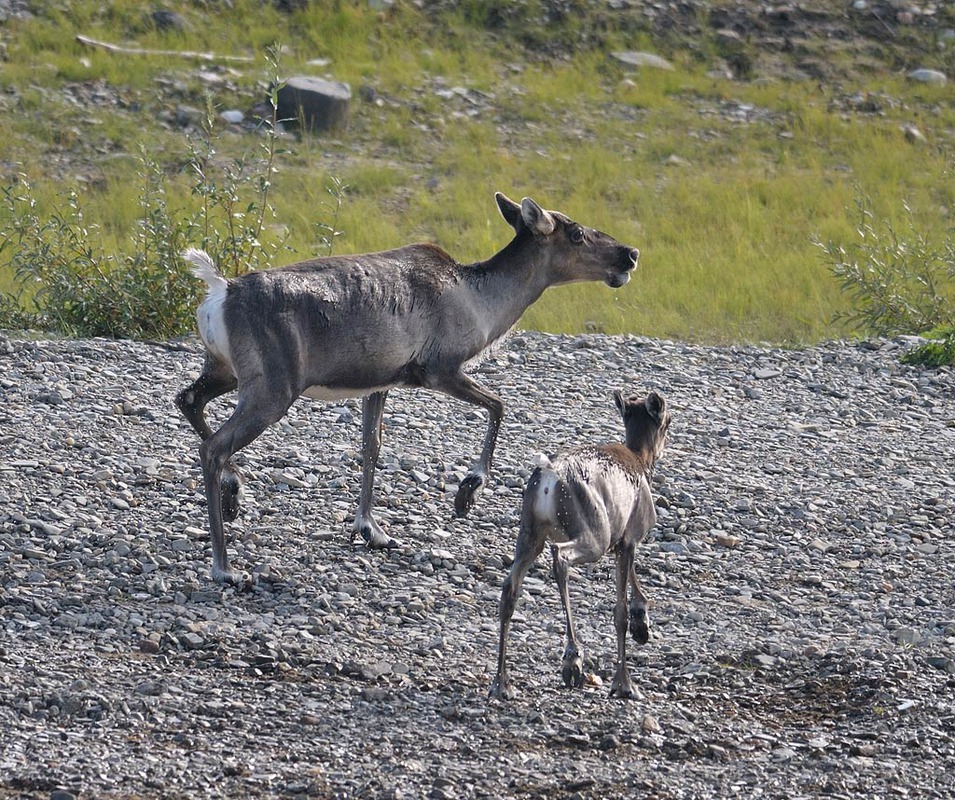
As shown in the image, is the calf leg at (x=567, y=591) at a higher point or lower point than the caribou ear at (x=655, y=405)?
lower

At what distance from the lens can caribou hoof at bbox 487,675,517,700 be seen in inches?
272

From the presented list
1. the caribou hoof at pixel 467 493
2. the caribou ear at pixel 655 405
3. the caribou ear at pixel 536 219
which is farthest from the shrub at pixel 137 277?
the caribou ear at pixel 655 405

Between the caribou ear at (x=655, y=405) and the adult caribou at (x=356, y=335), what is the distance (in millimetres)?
1196

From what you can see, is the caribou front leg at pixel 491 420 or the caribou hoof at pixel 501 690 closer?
the caribou hoof at pixel 501 690

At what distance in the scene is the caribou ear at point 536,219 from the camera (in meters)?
9.62

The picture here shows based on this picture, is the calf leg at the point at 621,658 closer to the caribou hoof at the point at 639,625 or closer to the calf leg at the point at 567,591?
the calf leg at the point at 567,591

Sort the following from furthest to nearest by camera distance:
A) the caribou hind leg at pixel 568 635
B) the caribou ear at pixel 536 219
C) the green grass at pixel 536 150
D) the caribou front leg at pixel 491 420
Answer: the green grass at pixel 536 150 < the caribou ear at pixel 536 219 < the caribou front leg at pixel 491 420 < the caribou hind leg at pixel 568 635

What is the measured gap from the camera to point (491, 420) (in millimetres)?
9125

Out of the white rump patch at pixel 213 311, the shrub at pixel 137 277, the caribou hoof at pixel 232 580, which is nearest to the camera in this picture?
the caribou hoof at pixel 232 580

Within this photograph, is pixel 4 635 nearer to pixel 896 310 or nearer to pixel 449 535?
pixel 449 535

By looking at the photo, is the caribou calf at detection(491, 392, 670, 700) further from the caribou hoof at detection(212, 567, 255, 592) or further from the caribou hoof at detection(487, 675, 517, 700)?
the caribou hoof at detection(212, 567, 255, 592)

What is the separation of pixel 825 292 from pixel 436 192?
5596 millimetres

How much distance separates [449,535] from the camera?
357 inches

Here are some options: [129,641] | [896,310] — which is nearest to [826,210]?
[896,310]
